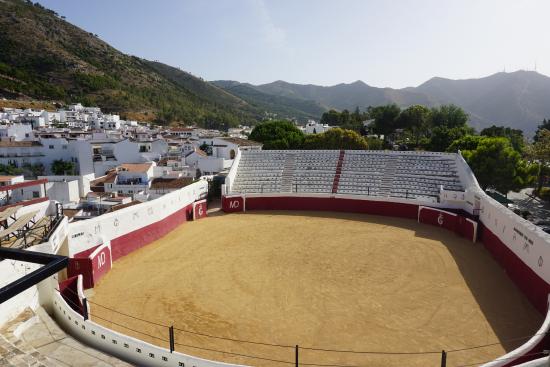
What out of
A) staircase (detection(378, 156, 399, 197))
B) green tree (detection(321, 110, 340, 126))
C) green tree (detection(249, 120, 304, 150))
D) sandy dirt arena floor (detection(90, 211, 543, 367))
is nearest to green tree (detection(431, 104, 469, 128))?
green tree (detection(249, 120, 304, 150))

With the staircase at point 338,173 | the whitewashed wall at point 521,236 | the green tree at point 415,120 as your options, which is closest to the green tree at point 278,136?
the staircase at point 338,173

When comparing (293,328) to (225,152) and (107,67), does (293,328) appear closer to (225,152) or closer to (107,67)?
(225,152)

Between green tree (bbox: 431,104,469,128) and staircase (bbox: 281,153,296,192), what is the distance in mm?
37676

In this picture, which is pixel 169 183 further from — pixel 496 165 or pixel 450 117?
pixel 450 117

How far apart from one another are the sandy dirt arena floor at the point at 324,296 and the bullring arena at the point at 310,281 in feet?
0.20

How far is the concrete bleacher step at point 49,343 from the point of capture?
27.9 ft

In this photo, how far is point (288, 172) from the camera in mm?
31078

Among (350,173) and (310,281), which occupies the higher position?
(350,173)

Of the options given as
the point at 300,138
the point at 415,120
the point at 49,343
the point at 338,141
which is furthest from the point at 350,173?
the point at 415,120

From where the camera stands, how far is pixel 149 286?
1489 centimetres

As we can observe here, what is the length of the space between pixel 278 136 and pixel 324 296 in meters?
37.7

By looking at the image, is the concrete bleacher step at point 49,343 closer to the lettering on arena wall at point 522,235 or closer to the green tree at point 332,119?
the lettering on arena wall at point 522,235

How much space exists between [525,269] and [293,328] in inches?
366

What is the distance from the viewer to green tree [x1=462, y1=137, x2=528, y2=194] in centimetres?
3078
